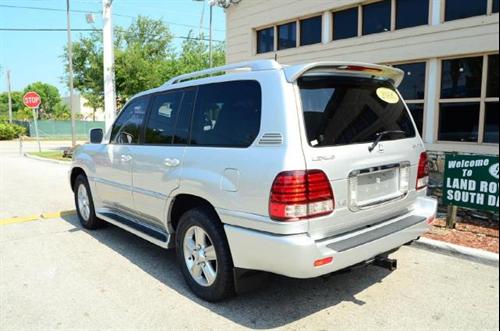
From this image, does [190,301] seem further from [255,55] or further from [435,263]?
[255,55]

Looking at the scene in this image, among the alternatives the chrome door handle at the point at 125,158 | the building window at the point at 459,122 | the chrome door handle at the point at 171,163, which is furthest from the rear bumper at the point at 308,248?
the building window at the point at 459,122

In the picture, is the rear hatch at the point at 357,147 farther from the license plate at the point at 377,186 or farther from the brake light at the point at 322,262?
the brake light at the point at 322,262

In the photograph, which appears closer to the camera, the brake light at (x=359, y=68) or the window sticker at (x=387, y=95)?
the brake light at (x=359, y=68)

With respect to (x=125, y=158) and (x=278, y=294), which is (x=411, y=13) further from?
(x=278, y=294)

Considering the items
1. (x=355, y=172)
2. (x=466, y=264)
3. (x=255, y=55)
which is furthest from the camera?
(x=255, y=55)

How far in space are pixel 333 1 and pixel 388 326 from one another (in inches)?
303

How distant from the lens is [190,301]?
12.6ft

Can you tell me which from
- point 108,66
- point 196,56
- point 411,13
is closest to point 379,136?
point 411,13

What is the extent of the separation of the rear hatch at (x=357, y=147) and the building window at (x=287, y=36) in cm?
688

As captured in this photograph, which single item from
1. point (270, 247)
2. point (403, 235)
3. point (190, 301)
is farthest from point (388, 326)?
point (190, 301)

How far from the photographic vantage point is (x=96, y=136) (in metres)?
5.93

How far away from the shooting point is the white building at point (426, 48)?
6.93m

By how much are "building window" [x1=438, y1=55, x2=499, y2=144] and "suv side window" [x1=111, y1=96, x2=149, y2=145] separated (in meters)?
5.22


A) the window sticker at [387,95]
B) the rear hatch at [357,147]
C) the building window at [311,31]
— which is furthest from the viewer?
the building window at [311,31]
